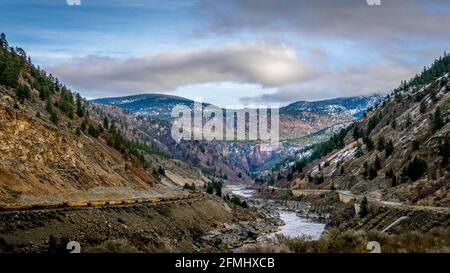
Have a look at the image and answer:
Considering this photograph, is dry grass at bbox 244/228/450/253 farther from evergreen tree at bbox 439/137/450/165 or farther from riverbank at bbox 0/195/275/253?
evergreen tree at bbox 439/137/450/165

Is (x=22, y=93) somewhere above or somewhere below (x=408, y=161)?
above

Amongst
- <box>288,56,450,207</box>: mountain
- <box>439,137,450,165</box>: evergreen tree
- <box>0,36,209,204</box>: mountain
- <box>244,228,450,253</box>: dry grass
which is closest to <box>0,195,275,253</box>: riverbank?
<box>244,228,450,253</box>: dry grass

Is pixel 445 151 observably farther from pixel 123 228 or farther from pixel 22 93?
pixel 22 93

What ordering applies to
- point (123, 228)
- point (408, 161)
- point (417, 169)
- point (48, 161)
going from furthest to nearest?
point (408, 161)
point (417, 169)
point (48, 161)
point (123, 228)

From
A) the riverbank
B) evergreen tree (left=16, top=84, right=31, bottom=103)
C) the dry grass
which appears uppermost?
evergreen tree (left=16, top=84, right=31, bottom=103)

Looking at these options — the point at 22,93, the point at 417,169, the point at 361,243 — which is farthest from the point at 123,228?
the point at 417,169

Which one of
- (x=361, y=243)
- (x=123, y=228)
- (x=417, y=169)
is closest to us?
(x=361, y=243)

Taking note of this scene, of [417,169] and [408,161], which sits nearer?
[417,169]

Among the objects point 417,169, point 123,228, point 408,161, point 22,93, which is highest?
point 22,93

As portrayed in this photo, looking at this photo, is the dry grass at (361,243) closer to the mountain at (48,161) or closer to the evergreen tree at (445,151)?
the mountain at (48,161)

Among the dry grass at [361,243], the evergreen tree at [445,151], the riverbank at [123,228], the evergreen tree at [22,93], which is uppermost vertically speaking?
the evergreen tree at [22,93]

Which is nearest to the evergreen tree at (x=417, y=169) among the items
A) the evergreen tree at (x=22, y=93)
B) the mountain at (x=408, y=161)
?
the mountain at (x=408, y=161)

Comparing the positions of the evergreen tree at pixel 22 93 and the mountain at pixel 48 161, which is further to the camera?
the evergreen tree at pixel 22 93

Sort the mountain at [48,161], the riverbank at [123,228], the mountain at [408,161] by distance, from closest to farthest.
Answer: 1. the riverbank at [123,228]
2. the mountain at [48,161]
3. the mountain at [408,161]
